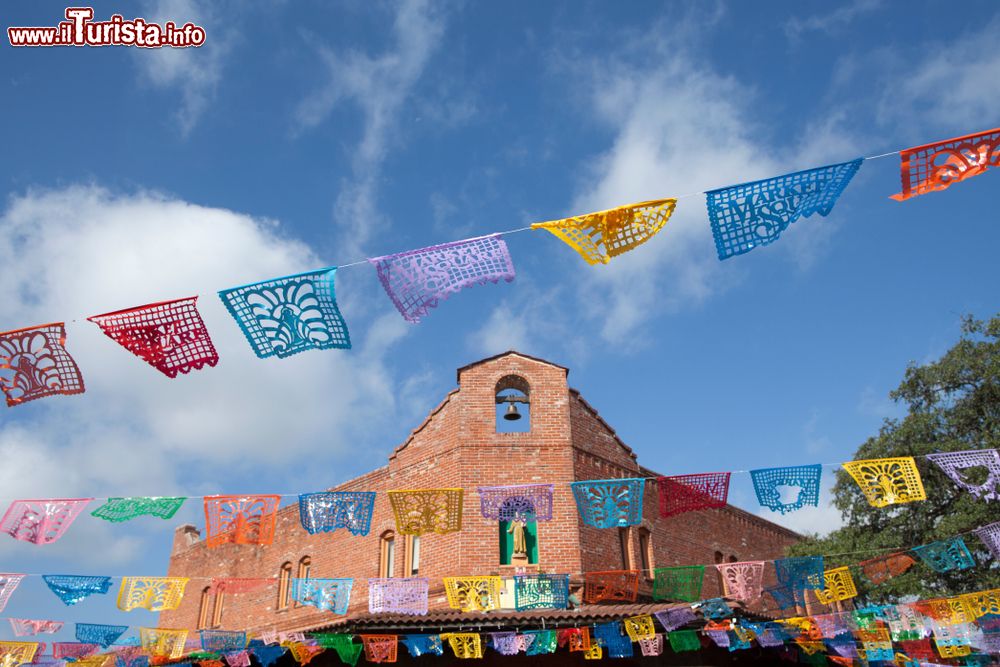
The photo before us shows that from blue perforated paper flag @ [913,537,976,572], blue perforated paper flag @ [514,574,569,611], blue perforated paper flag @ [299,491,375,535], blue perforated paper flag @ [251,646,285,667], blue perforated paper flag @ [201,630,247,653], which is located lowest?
blue perforated paper flag @ [251,646,285,667]

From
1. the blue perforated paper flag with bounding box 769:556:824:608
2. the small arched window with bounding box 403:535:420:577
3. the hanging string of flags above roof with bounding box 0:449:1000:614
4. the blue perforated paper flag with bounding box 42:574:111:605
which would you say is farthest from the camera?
the small arched window with bounding box 403:535:420:577

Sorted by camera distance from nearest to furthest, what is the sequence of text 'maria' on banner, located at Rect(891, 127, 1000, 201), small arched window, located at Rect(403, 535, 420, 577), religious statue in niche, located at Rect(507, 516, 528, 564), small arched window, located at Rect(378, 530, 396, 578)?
text 'maria' on banner, located at Rect(891, 127, 1000, 201), religious statue in niche, located at Rect(507, 516, 528, 564), small arched window, located at Rect(403, 535, 420, 577), small arched window, located at Rect(378, 530, 396, 578)

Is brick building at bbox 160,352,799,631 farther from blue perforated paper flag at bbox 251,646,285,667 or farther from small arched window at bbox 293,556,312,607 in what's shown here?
blue perforated paper flag at bbox 251,646,285,667

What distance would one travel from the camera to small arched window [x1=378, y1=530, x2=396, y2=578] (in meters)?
16.5

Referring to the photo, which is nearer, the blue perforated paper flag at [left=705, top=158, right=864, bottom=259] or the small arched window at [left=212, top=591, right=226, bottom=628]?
the blue perforated paper flag at [left=705, top=158, right=864, bottom=259]

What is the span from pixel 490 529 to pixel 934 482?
9.42 m

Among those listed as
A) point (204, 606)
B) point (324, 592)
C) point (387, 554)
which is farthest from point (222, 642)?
point (204, 606)

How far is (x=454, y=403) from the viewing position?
53.9ft

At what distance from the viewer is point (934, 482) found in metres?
16.4

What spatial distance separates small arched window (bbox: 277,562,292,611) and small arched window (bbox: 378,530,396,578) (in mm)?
3806

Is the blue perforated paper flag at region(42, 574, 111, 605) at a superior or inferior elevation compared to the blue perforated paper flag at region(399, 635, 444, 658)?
superior

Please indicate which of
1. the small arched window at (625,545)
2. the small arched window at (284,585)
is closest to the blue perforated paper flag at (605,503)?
the small arched window at (625,545)

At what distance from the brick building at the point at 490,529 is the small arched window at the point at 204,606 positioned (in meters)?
1.84

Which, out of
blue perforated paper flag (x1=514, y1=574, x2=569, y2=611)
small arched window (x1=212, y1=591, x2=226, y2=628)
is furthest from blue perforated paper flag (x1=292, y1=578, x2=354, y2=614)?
small arched window (x1=212, y1=591, x2=226, y2=628)
